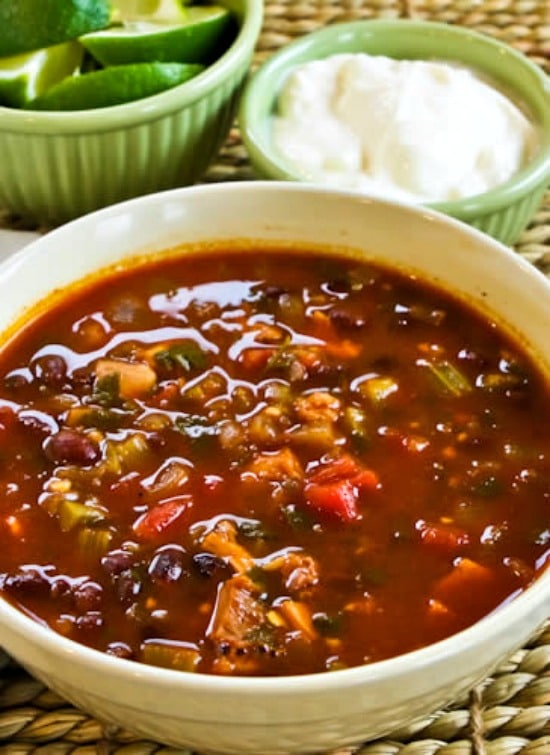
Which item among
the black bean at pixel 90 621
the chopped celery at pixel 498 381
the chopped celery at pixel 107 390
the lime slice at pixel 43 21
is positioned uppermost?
the lime slice at pixel 43 21

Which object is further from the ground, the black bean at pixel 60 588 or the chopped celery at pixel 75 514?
the chopped celery at pixel 75 514

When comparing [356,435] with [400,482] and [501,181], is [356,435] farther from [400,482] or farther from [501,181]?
[501,181]

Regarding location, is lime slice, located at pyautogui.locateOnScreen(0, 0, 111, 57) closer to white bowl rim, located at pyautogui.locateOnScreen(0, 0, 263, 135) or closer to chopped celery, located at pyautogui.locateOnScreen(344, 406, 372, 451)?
white bowl rim, located at pyautogui.locateOnScreen(0, 0, 263, 135)

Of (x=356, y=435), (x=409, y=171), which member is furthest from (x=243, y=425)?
(x=409, y=171)

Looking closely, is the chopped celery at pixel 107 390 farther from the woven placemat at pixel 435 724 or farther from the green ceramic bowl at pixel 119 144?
the green ceramic bowl at pixel 119 144

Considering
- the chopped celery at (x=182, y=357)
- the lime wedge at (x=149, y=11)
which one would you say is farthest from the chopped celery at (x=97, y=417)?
the lime wedge at (x=149, y=11)
